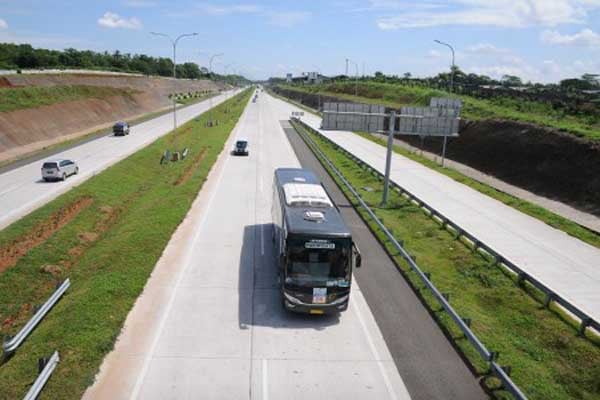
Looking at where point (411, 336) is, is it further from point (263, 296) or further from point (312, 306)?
point (263, 296)

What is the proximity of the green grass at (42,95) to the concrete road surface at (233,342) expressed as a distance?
4624cm

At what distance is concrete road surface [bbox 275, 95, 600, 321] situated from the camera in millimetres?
18406

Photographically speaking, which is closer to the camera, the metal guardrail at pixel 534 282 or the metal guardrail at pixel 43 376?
the metal guardrail at pixel 43 376

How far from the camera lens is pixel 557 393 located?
11.4m

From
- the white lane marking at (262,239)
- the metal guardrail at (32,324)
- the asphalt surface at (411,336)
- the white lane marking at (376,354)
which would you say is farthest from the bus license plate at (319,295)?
the metal guardrail at (32,324)

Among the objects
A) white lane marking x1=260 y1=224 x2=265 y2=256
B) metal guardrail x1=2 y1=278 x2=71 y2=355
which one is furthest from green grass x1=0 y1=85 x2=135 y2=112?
metal guardrail x1=2 y1=278 x2=71 y2=355

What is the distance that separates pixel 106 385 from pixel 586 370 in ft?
42.3

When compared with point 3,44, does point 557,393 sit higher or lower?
lower

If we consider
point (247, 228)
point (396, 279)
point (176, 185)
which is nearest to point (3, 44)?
point (176, 185)

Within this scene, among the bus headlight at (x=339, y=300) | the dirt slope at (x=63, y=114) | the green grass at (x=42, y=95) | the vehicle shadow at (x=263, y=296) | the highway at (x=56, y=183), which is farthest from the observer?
the green grass at (x=42, y=95)

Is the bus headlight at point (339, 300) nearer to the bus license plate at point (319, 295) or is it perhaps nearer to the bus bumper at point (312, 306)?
the bus bumper at point (312, 306)

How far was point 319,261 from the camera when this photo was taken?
1430 cm

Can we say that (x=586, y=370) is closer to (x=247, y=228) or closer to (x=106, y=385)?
(x=106, y=385)

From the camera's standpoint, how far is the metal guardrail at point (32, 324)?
12531 millimetres
